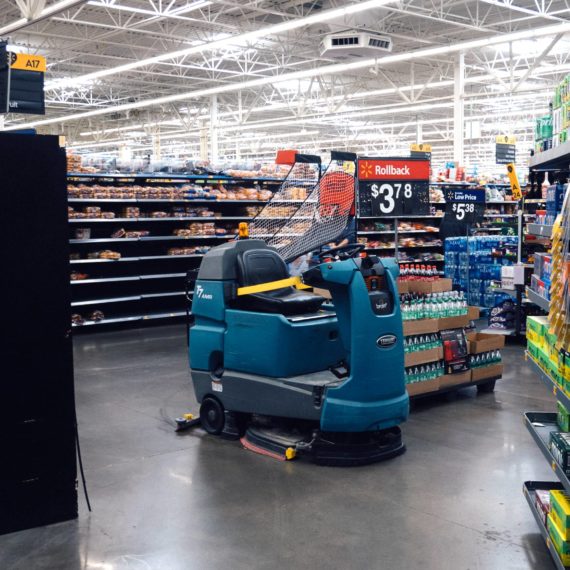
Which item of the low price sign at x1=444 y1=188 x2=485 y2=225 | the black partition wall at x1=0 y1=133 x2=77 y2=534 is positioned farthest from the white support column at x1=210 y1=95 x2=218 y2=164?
the black partition wall at x1=0 y1=133 x2=77 y2=534

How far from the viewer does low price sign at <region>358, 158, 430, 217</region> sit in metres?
7.03

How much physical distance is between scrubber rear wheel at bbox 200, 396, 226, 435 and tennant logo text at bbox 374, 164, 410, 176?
295 cm

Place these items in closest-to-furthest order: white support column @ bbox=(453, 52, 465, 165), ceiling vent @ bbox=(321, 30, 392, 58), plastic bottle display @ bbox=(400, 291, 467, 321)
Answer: plastic bottle display @ bbox=(400, 291, 467, 321) < ceiling vent @ bbox=(321, 30, 392, 58) < white support column @ bbox=(453, 52, 465, 165)

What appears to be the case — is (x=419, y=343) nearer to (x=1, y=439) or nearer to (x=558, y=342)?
(x=558, y=342)

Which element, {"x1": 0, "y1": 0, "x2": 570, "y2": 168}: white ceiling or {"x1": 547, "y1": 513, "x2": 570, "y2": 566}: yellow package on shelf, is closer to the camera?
{"x1": 547, "y1": 513, "x2": 570, "y2": 566}: yellow package on shelf

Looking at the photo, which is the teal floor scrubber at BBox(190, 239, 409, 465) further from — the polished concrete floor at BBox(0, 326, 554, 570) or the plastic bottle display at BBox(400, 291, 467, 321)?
the plastic bottle display at BBox(400, 291, 467, 321)

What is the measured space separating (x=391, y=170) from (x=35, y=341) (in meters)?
4.35

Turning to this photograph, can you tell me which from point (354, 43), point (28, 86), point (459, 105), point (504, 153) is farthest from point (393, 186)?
point (459, 105)

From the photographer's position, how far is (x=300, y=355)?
4.94m

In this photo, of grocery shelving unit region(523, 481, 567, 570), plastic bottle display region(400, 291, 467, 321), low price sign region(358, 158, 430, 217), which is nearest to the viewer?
grocery shelving unit region(523, 481, 567, 570)

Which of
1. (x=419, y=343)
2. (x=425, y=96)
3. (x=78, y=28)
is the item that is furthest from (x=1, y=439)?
(x=425, y=96)

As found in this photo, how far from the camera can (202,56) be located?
60.4 feet

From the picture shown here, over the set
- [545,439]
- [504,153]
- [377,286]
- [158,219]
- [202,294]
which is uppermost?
[504,153]

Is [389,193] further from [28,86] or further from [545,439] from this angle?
[545,439]
